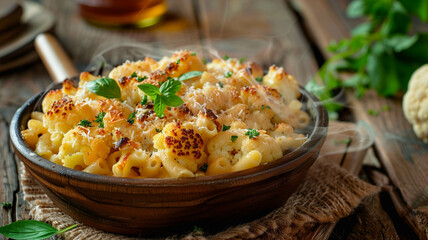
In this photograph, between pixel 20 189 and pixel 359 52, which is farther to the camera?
pixel 359 52

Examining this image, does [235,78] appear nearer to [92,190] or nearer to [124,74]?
[124,74]

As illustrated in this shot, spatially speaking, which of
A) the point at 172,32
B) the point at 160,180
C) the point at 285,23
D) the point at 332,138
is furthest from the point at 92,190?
the point at 285,23

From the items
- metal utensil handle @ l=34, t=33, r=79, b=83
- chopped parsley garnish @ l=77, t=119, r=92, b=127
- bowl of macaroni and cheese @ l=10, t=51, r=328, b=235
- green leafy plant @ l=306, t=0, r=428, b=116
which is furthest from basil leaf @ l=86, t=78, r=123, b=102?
green leafy plant @ l=306, t=0, r=428, b=116

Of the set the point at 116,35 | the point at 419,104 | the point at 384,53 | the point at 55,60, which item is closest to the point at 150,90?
the point at 55,60

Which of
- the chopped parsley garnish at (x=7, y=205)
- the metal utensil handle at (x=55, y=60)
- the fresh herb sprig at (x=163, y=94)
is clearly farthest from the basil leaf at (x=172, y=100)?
the metal utensil handle at (x=55, y=60)

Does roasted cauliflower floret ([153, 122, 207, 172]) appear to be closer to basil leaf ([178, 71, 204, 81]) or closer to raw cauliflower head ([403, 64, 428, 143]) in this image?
basil leaf ([178, 71, 204, 81])
